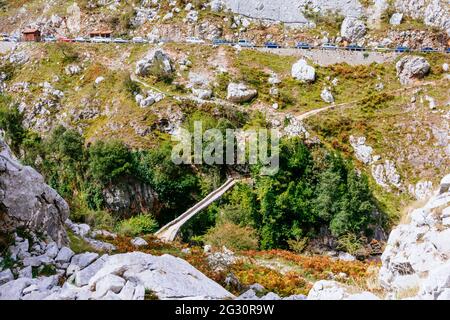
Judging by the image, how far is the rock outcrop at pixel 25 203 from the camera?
15648 millimetres

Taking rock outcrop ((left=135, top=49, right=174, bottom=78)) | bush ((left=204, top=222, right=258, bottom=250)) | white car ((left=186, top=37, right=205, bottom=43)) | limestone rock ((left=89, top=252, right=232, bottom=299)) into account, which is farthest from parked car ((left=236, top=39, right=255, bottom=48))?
limestone rock ((left=89, top=252, right=232, bottom=299))

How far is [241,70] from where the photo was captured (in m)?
53.7

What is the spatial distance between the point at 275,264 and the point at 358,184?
656 inches

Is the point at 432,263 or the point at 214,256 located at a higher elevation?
the point at 432,263

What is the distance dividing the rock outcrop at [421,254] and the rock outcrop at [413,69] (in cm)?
4221

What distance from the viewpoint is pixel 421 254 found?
466 inches

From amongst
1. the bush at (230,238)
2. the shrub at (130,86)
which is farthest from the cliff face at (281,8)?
the bush at (230,238)

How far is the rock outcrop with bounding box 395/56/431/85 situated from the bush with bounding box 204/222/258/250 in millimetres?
32095

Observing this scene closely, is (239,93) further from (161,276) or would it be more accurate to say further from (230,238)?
(161,276)

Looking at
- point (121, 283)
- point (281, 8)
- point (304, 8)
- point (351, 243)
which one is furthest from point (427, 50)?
point (121, 283)

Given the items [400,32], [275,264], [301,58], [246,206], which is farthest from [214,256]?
[400,32]

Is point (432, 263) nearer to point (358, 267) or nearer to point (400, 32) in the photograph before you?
point (358, 267)

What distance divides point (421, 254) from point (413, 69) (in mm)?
45595
